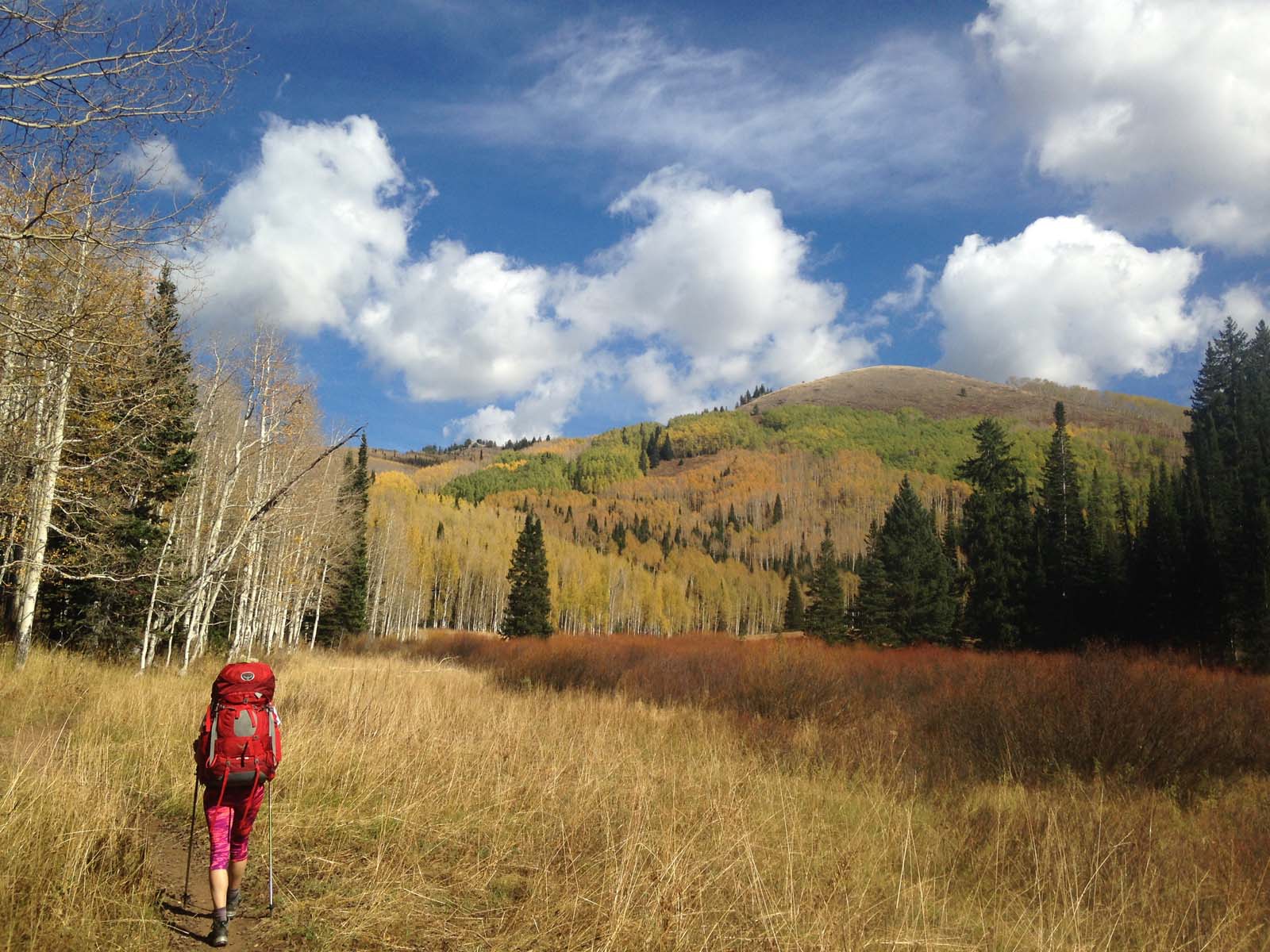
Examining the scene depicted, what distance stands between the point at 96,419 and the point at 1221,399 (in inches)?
2677

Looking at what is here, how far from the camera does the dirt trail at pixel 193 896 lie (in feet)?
12.2

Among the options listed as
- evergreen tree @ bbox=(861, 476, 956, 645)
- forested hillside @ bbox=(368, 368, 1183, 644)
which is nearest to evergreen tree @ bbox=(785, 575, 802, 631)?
forested hillside @ bbox=(368, 368, 1183, 644)

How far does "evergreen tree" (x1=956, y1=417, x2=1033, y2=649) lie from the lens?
120 ft

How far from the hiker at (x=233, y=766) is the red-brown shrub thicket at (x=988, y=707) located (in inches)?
308

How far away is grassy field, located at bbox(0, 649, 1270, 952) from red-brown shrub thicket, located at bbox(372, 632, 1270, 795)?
14.7 inches

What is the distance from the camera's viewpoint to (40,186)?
542 cm

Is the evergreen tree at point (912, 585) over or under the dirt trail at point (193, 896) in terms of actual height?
over

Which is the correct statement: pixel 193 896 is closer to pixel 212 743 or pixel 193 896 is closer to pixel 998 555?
pixel 212 743

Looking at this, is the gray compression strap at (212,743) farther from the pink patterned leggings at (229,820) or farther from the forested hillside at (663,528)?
the forested hillside at (663,528)

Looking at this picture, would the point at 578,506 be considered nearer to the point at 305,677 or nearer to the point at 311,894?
the point at 305,677

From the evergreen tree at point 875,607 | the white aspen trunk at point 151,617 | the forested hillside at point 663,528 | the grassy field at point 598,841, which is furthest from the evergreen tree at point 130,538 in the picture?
the evergreen tree at point 875,607

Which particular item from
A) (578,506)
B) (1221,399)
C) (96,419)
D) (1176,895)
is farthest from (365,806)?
(578,506)

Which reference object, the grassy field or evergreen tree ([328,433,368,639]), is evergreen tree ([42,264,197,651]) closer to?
the grassy field

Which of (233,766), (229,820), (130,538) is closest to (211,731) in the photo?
(233,766)
